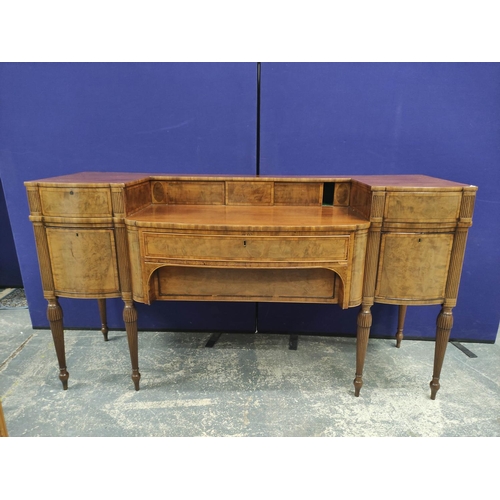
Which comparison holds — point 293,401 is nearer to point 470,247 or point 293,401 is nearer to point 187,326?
point 187,326

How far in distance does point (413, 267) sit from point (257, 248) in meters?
0.87

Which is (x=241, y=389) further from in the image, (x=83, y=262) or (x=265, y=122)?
(x=265, y=122)

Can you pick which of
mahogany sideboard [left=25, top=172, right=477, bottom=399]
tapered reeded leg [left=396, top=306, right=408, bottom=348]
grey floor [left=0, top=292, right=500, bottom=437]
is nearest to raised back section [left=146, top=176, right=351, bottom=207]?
mahogany sideboard [left=25, top=172, right=477, bottom=399]

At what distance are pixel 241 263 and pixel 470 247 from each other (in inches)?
72.1

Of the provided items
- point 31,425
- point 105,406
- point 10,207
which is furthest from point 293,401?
point 10,207

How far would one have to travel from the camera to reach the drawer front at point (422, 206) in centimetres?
199

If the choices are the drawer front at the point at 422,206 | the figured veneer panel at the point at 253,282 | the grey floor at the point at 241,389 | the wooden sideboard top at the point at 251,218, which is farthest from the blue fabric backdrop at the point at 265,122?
the grey floor at the point at 241,389

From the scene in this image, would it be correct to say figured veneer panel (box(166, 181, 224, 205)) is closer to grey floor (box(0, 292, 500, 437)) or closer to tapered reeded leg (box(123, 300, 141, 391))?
tapered reeded leg (box(123, 300, 141, 391))

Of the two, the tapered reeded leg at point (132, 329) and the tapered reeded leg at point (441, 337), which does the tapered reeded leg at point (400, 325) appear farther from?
the tapered reeded leg at point (132, 329)

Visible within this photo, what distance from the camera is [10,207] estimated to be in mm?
2873

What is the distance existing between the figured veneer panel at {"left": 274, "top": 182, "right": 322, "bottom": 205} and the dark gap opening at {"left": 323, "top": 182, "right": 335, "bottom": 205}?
34 millimetres

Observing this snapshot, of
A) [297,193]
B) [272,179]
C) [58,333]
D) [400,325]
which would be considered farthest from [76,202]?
[400,325]

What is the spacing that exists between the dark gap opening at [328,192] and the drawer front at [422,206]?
53cm
